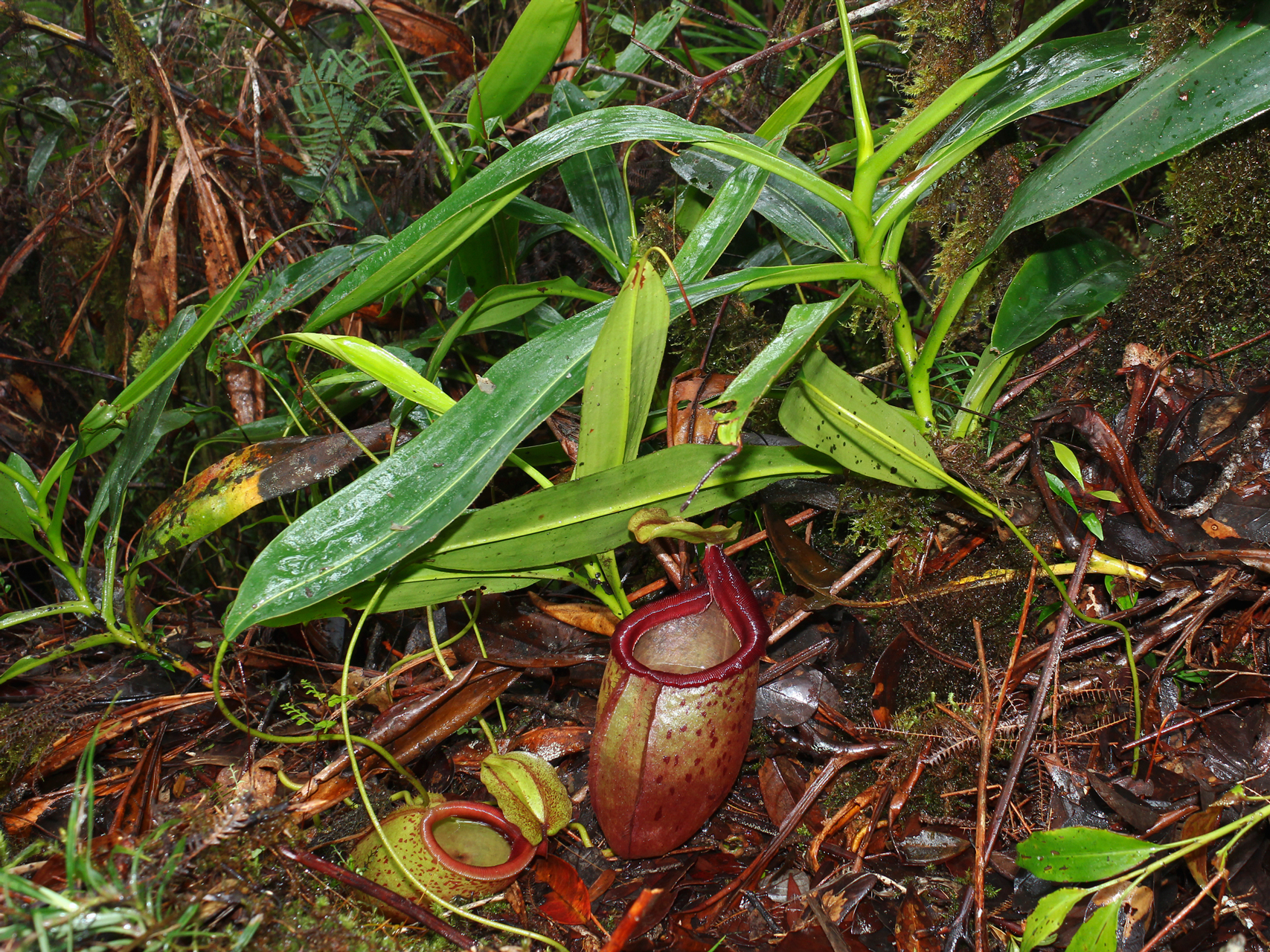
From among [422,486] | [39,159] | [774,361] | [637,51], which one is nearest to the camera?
[774,361]

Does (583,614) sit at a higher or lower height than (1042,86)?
lower

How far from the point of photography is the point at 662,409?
1.31 meters

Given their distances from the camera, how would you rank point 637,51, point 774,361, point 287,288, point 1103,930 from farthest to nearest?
point 637,51
point 287,288
point 774,361
point 1103,930

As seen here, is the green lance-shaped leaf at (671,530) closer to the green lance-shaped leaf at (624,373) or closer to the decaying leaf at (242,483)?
the green lance-shaped leaf at (624,373)

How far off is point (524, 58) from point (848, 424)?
2.96ft

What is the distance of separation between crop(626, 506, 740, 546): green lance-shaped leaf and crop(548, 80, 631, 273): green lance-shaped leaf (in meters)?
0.60

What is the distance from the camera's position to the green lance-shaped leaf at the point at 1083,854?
75 cm

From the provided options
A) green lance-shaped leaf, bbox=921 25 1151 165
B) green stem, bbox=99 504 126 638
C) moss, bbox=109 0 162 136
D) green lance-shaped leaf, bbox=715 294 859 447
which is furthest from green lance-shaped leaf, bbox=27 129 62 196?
green lance-shaped leaf, bbox=921 25 1151 165

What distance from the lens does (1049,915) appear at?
0.75 metres

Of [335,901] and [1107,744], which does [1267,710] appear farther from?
[335,901]

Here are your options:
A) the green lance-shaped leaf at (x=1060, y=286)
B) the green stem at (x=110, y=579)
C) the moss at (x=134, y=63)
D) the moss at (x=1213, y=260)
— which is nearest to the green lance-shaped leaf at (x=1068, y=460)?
the green lance-shaped leaf at (x=1060, y=286)

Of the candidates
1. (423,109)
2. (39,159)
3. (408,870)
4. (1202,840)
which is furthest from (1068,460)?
(39,159)

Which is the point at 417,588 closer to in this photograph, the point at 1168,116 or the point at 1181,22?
the point at 1168,116

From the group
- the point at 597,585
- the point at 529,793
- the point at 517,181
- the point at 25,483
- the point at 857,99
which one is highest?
the point at 857,99
